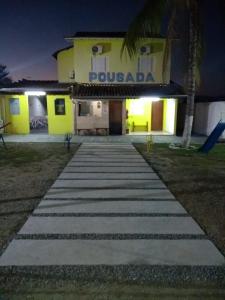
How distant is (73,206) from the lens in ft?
18.5

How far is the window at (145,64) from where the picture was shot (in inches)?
715

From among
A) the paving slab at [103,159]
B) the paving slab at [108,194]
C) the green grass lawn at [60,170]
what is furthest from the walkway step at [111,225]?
the paving slab at [103,159]

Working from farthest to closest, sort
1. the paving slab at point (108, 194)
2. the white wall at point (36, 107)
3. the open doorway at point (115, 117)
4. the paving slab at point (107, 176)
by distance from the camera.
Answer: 1. the white wall at point (36, 107)
2. the open doorway at point (115, 117)
3. the paving slab at point (107, 176)
4. the paving slab at point (108, 194)

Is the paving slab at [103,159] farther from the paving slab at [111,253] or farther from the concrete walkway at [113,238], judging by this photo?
the paving slab at [111,253]

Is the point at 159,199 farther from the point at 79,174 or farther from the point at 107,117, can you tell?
the point at 107,117

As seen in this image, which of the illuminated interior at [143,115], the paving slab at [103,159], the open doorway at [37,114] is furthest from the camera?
the open doorway at [37,114]

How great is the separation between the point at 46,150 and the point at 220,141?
31.7 feet

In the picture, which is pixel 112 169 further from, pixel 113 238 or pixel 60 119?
pixel 60 119

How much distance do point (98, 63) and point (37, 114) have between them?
372 inches

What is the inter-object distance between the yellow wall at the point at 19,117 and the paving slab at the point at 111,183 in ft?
40.6

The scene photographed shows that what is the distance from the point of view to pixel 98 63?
1816cm

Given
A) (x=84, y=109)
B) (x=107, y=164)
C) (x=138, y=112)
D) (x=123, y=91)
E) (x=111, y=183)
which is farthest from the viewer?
(x=138, y=112)

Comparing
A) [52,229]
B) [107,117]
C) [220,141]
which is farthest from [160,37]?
[52,229]

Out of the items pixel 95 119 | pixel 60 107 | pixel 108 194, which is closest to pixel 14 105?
pixel 60 107
